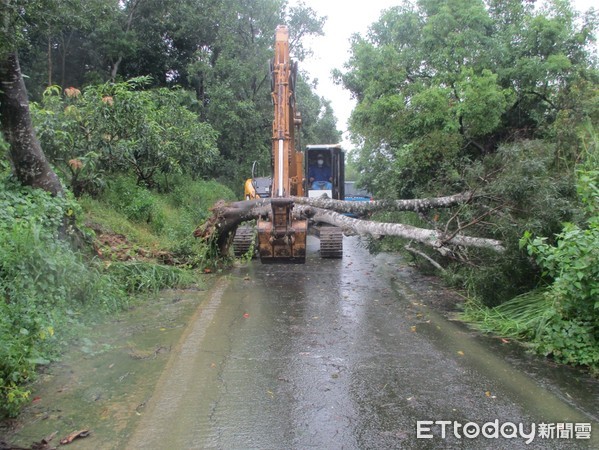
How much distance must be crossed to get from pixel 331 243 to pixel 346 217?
7.88 feet

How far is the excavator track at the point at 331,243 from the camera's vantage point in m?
12.0

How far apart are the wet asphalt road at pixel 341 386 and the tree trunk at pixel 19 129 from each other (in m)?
2.95

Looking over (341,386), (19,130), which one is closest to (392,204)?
(341,386)

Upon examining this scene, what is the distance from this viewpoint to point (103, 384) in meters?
4.54

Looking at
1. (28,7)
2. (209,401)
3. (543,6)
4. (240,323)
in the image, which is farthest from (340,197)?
(209,401)

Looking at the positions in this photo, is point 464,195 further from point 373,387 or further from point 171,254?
point 171,254

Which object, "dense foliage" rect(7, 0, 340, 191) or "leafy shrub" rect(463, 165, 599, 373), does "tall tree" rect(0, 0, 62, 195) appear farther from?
"dense foliage" rect(7, 0, 340, 191)

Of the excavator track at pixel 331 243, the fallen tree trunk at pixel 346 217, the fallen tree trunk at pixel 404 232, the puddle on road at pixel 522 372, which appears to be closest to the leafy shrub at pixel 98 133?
the fallen tree trunk at pixel 346 217

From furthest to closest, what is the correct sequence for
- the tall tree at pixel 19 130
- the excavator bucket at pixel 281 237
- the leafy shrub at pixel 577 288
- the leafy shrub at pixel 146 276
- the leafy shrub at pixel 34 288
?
the excavator bucket at pixel 281 237 → the leafy shrub at pixel 146 276 → the tall tree at pixel 19 130 → the leafy shrub at pixel 577 288 → the leafy shrub at pixel 34 288

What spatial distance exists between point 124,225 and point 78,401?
7.02m

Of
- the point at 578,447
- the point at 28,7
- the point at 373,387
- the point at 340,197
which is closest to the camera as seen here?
the point at 578,447

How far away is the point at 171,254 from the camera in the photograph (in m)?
9.74

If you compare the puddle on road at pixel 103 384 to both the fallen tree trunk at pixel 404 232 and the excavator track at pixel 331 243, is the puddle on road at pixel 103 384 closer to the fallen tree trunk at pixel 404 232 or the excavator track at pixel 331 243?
the fallen tree trunk at pixel 404 232

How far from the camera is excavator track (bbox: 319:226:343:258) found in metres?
12.0
